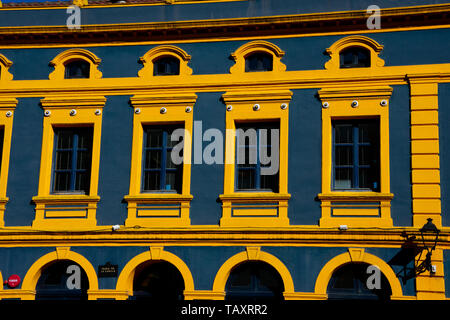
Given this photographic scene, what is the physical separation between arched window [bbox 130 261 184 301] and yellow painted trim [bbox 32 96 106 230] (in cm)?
184

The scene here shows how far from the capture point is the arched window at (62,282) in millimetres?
17875

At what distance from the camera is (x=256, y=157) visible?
17.9 m

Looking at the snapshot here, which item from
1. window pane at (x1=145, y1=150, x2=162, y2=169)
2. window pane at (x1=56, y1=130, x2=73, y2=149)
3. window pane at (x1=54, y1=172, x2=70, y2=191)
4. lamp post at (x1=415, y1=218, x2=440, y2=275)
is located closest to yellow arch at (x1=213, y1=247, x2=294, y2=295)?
lamp post at (x1=415, y1=218, x2=440, y2=275)

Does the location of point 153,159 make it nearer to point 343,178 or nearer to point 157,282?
point 157,282

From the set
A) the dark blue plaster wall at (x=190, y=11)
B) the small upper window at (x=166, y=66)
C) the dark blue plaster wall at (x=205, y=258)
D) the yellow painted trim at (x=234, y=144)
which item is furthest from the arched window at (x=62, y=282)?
the dark blue plaster wall at (x=190, y=11)

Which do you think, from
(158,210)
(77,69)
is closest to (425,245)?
(158,210)

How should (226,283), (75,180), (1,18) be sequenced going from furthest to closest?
(1,18) < (75,180) < (226,283)

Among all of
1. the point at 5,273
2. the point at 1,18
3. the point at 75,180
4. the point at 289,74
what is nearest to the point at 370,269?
the point at 289,74

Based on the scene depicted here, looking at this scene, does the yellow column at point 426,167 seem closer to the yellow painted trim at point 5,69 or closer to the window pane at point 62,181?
the window pane at point 62,181

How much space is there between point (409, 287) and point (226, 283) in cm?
443

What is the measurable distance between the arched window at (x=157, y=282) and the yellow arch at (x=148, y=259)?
0.19 metres

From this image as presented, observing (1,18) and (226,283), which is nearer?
(226,283)

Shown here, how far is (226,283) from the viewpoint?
1733 cm
